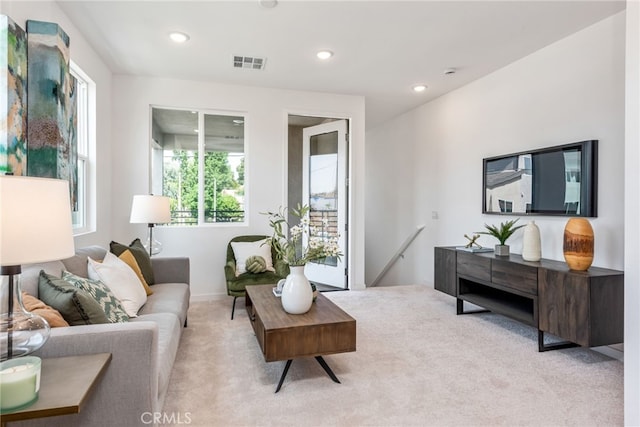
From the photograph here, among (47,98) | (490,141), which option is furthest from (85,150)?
(490,141)

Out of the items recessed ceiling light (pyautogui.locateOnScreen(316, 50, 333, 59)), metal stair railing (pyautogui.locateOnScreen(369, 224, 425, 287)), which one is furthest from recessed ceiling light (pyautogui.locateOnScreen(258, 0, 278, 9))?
metal stair railing (pyautogui.locateOnScreen(369, 224, 425, 287))

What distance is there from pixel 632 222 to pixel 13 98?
3.54 metres

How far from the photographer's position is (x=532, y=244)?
3.19 metres

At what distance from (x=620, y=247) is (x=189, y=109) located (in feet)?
15.5

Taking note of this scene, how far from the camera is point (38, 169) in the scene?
2.42 m

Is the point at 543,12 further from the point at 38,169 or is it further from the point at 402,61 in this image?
the point at 38,169

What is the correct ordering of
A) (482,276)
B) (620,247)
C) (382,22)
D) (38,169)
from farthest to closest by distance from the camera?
(482,276) → (382,22) → (620,247) → (38,169)

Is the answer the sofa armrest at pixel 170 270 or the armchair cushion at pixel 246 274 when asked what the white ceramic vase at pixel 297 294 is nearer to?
the armchair cushion at pixel 246 274

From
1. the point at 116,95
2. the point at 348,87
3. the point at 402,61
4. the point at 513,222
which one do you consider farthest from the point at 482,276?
the point at 116,95

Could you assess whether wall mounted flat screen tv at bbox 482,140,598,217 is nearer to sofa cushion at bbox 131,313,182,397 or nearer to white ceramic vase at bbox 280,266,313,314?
white ceramic vase at bbox 280,266,313,314

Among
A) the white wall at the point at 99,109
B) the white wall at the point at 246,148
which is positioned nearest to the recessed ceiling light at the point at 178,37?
the white wall at the point at 99,109

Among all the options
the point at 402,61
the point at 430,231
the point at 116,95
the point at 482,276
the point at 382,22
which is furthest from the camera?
the point at 430,231

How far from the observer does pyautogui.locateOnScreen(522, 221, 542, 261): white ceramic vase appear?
10.4 ft

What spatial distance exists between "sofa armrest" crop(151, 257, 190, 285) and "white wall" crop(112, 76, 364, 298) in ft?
3.37
